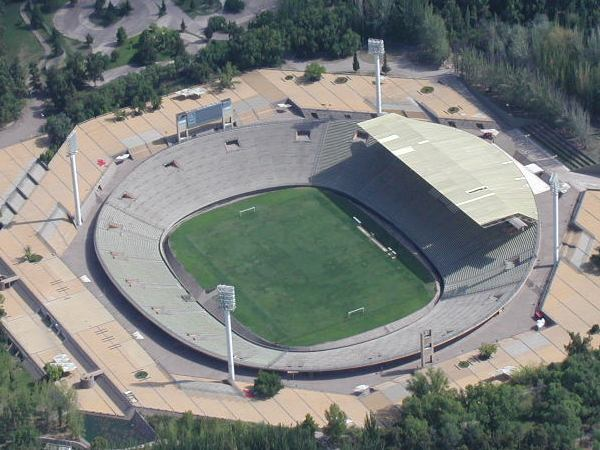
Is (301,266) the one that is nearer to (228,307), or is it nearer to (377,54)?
(228,307)

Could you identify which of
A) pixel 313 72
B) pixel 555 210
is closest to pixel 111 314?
pixel 555 210

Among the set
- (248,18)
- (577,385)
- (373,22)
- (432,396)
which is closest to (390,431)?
(432,396)

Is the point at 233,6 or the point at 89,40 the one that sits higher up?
the point at 233,6

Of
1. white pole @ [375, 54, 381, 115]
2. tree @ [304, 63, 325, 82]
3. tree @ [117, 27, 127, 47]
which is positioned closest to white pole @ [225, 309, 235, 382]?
white pole @ [375, 54, 381, 115]

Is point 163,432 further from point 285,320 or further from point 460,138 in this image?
point 460,138

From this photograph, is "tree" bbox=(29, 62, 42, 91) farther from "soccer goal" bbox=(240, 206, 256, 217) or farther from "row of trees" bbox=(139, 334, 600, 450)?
"row of trees" bbox=(139, 334, 600, 450)

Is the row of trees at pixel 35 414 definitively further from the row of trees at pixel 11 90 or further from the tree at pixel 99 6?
the tree at pixel 99 6

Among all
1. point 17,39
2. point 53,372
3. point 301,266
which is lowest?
point 301,266
